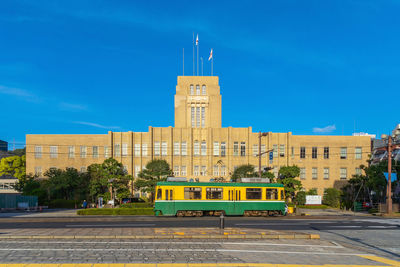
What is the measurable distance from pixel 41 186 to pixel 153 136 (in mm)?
21343

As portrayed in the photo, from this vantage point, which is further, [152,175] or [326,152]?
[326,152]

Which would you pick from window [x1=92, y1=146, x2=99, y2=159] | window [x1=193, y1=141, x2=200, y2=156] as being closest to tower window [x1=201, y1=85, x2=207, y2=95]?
window [x1=193, y1=141, x2=200, y2=156]

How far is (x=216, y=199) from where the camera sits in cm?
3206

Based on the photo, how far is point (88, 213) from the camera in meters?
35.8

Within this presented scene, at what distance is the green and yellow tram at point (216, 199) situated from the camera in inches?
1242

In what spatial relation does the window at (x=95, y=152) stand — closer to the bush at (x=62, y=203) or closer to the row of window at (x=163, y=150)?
the row of window at (x=163, y=150)

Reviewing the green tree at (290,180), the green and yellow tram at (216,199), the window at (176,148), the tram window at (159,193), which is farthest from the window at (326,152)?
the tram window at (159,193)

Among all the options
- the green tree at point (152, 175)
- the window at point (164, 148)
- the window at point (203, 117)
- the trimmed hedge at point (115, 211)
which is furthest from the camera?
the window at point (203, 117)

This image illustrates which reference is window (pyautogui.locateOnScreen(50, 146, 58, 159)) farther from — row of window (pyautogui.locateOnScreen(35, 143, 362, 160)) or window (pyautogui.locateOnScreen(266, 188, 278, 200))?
window (pyautogui.locateOnScreen(266, 188, 278, 200))

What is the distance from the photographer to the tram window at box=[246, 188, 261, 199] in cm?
3272

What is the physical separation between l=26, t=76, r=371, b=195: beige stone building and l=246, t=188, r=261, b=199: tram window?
Answer: 3013cm

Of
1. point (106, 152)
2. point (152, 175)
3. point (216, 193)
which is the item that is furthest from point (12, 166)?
point (216, 193)

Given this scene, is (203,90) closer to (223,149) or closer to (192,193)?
(223,149)

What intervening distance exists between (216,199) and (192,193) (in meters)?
2.41
